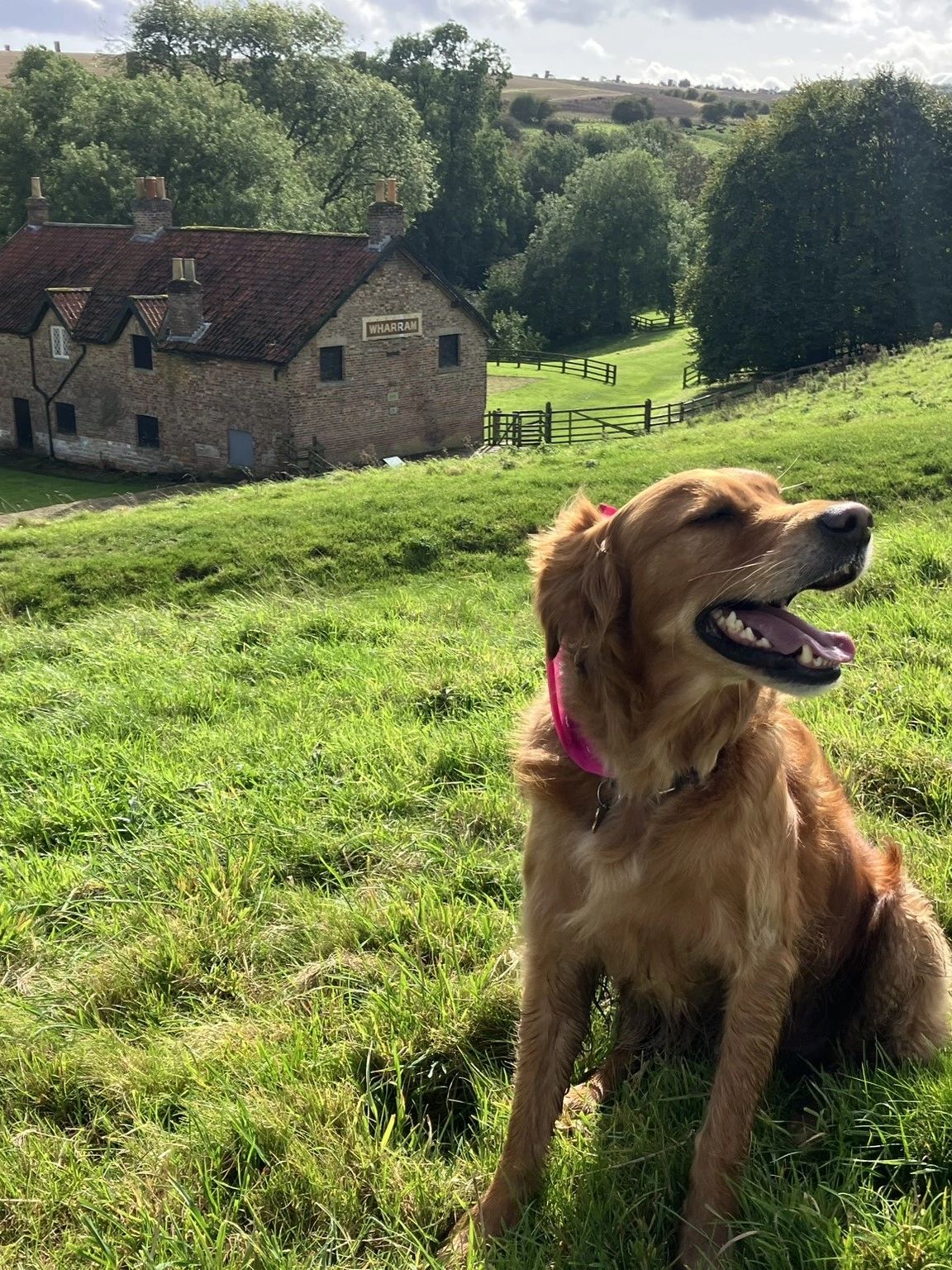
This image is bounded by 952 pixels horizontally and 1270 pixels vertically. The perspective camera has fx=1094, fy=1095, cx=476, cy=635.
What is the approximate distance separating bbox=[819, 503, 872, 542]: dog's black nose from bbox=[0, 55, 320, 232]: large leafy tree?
4820 cm

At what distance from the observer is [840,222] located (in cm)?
4616

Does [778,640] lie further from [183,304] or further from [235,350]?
[183,304]

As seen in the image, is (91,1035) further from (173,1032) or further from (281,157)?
(281,157)

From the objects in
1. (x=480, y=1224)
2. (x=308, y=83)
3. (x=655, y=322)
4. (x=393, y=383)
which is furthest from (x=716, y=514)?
(x=655, y=322)

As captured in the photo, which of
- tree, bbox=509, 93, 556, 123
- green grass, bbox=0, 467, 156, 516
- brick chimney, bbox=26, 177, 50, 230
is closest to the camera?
green grass, bbox=0, 467, 156, 516

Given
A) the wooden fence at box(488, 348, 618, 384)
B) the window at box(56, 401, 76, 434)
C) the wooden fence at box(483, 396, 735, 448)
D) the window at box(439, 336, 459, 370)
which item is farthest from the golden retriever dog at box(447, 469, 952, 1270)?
the wooden fence at box(488, 348, 618, 384)

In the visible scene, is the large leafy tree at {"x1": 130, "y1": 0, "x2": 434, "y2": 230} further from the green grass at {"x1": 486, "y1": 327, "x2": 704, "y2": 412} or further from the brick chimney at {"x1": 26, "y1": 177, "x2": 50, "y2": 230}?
the brick chimney at {"x1": 26, "y1": 177, "x2": 50, "y2": 230}

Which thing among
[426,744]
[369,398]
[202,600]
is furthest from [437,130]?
[426,744]

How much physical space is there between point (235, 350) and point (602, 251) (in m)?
44.4

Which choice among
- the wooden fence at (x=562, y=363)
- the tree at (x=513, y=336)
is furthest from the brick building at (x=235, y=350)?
the tree at (x=513, y=336)

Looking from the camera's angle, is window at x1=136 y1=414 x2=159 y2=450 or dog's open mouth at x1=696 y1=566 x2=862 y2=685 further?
window at x1=136 y1=414 x2=159 y2=450

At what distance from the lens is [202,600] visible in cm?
1148

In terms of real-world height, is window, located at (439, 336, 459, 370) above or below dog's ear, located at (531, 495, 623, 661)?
below

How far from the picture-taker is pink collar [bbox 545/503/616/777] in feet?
9.80
